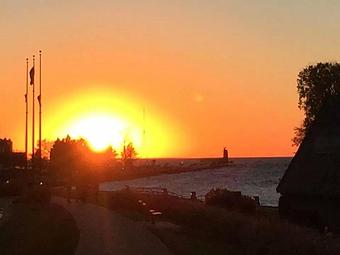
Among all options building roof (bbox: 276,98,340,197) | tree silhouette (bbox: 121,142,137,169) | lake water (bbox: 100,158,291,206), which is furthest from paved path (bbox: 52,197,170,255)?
tree silhouette (bbox: 121,142,137,169)

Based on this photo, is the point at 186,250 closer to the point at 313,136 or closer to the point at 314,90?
the point at 313,136

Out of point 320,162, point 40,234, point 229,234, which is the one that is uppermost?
point 320,162

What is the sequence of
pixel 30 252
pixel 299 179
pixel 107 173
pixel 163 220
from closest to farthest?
pixel 30 252
pixel 299 179
pixel 163 220
pixel 107 173

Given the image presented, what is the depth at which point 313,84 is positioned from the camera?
65688 millimetres

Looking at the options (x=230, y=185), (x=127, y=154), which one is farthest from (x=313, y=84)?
(x=127, y=154)

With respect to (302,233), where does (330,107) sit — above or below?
above

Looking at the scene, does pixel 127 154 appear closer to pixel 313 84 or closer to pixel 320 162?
pixel 313 84

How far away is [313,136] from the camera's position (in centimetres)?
3039

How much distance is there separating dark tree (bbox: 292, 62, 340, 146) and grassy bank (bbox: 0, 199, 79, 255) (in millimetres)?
32024

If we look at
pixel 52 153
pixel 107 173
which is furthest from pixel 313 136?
pixel 107 173

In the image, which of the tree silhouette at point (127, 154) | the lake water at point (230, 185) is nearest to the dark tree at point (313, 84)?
the lake water at point (230, 185)

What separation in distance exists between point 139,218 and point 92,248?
41.5 feet

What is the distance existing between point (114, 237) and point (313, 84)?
146 ft

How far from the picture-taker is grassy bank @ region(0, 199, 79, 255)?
22.0 meters
